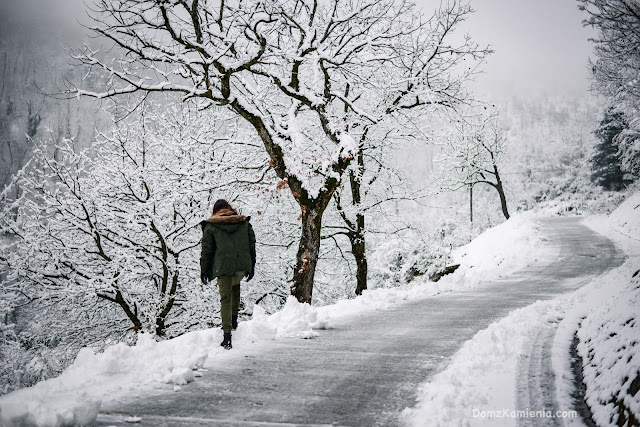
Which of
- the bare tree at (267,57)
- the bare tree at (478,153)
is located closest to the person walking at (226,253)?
the bare tree at (267,57)

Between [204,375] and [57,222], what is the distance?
349 inches

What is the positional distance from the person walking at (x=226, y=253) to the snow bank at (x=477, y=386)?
8.89ft

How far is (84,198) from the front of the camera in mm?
9852

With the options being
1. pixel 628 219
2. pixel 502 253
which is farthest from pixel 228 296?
pixel 628 219

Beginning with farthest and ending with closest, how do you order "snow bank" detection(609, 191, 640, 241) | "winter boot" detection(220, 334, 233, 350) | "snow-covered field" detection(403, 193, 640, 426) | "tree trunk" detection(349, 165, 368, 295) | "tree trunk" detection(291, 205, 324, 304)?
"snow bank" detection(609, 191, 640, 241)
"tree trunk" detection(349, 165, 368, 295)
"tree trunk" detection(291, 205, 324, 304)
"winter boot" detection(220, 334, 233, 350)
"snow-covered field" detection(403, 193, 640, 426)

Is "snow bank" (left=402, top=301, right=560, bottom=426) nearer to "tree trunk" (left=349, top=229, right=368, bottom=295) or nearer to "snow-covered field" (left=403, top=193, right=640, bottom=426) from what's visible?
"snow-covered field" (left=403, top=193, right=640, bottom=426)

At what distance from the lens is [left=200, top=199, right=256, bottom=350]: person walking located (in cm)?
514

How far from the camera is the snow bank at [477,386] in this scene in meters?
2.85

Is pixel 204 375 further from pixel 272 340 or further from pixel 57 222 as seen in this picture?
pixel 57 222

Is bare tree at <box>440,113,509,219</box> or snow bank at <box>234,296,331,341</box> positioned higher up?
bare tree at <box>440,113,509,219</box>

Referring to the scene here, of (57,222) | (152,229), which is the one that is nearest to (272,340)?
(152,229)

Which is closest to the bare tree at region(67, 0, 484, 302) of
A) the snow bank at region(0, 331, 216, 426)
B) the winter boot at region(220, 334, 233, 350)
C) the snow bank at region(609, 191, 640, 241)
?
the winter boot at region(220, 334, 233, 350)

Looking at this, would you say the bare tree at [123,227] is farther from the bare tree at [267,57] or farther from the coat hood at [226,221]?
the coat hood at [226,221]

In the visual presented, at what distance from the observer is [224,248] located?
5188 mm
